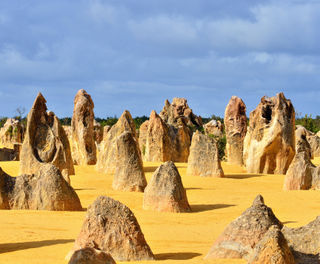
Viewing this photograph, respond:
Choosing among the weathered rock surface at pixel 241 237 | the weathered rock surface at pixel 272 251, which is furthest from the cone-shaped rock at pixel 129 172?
the weathered rock surface at pixel 272 251

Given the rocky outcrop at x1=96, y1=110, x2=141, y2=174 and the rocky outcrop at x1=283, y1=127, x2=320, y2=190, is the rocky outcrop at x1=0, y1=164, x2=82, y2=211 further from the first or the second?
the rocky outcrop at x1=96, y1=110, x2=141, y2=174

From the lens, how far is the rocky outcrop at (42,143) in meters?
17.4

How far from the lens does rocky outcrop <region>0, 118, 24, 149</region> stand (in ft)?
135

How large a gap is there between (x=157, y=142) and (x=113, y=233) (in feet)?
68.2

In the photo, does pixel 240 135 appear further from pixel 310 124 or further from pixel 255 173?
pixel 310 124

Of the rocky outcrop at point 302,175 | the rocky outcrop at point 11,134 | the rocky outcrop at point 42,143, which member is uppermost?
the rocky outcrop at point 11,134

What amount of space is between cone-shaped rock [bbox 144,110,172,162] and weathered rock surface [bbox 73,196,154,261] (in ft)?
66.8

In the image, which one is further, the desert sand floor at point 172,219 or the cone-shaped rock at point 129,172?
the cone-shaped rock at point 129,172

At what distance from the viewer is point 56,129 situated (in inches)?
719

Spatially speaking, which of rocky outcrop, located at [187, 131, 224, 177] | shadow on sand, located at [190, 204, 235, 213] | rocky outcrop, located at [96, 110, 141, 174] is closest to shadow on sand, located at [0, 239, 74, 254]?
shadow on sand, located at [190, 204, 235, 213]

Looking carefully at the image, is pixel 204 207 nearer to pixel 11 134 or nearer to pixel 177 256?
pixel 177 256

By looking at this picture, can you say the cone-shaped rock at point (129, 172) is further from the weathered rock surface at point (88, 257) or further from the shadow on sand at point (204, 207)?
the weathered rock surface at point (88, 257)

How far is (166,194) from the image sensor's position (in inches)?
457

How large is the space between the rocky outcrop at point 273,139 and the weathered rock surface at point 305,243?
548 inches
